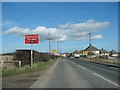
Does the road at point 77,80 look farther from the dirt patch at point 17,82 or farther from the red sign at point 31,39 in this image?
the red sign at point 31,39

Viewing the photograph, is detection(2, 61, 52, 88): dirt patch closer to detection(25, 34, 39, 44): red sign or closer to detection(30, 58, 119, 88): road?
detection(30, 58, 119, 88): road

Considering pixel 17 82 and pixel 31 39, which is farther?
pixel 31 39

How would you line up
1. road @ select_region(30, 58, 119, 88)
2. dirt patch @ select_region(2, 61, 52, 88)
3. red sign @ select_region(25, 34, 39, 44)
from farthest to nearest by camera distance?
red sign @ select_region(25, 34, 39, 44) → dirt patch @ select_region(2, 61, 52, 88) → road @ select_region(30, 58, 119, 88)

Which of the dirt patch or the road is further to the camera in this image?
the dirt patch

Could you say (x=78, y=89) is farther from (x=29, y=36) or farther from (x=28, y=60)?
(x=28, y=60)

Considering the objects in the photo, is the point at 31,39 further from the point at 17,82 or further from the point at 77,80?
the point at 17,82

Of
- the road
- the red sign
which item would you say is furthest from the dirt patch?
the red sign

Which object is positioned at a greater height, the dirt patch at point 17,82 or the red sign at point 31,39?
the red sign at point 31,39

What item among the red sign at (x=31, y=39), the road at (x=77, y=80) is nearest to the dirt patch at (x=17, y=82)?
the road at (x=77, y=80)

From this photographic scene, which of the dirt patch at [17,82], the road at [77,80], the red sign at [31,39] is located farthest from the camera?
the red sign at [31,39]

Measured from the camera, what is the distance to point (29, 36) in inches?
1154

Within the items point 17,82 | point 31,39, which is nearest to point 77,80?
point 17,82

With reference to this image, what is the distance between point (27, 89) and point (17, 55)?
21.7m

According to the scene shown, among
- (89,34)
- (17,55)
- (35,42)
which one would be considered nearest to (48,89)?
(35,42)
